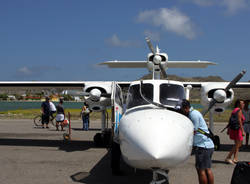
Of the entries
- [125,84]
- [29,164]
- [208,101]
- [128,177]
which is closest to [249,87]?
[208,101]

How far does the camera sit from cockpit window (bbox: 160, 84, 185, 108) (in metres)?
6.33

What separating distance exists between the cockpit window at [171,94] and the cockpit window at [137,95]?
269 millimetres

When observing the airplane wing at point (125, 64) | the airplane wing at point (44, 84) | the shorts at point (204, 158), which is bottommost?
the shorts at point (204, 158)

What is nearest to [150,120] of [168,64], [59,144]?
[59,144]

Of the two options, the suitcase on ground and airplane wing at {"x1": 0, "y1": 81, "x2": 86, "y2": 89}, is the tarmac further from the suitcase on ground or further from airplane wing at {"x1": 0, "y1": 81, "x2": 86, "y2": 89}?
airplane wing at {"x1": 0, "y1": 81, "x2": 86, "y2": 89}

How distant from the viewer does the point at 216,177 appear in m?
6.34

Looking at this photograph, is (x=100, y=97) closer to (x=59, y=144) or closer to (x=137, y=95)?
(x=59, y=144)

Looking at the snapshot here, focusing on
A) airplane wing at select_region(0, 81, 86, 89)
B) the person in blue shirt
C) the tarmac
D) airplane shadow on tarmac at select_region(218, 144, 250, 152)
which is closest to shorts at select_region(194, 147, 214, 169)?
the person in blue shirt

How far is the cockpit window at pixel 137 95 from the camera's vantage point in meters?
6.41

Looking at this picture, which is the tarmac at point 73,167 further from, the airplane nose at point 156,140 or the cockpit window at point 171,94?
the airplane nose at point 156,140

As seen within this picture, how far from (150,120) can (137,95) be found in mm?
2222

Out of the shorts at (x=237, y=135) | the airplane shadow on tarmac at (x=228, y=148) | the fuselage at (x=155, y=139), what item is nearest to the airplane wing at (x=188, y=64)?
the airplane shadow on tarmac at (x=228, y=148)

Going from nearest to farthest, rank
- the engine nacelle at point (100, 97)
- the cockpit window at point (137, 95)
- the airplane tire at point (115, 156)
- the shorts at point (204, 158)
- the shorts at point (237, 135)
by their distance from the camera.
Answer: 1. the shorts at point (204, 158)
2. the airplane tire at point (115, 156)
3. the cockpit window at point (137, 95)
4. the shorts at point (237, 135)
5. the engine nacelle at point (100, 97)

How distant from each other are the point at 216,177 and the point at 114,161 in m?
2.27
